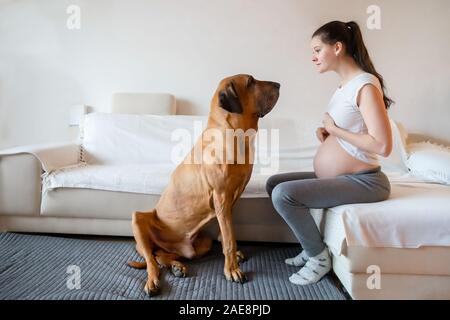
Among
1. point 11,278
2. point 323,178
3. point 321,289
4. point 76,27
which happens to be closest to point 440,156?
point 323,178

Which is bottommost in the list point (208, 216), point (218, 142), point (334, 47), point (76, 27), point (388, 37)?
point (208, 216)

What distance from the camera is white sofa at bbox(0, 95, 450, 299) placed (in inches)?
41.9

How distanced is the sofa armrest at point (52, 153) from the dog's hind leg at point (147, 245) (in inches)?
27.8

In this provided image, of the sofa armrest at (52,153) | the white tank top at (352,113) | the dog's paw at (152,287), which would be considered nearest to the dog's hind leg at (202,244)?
the dog's paw at (152,287)

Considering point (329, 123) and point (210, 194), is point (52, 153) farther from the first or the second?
point (329, 123)

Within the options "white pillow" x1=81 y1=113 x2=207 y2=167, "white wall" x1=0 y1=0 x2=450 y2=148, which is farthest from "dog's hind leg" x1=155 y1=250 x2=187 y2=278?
"white wall" x1=0 y1=0 x2=450 y2=148

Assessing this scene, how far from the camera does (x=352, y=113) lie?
3.92 ft

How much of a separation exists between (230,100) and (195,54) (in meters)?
1.33

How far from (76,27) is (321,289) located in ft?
8.26

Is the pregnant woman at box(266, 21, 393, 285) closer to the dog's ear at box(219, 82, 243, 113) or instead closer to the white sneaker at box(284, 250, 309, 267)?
the white sneaker at box(284, 250, 309, 267)

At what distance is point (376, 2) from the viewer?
2291 mm

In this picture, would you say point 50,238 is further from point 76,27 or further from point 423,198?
point 423,198

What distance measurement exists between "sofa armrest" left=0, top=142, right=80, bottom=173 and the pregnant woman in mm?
1279

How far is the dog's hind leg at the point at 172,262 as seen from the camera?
1329 millimetres
